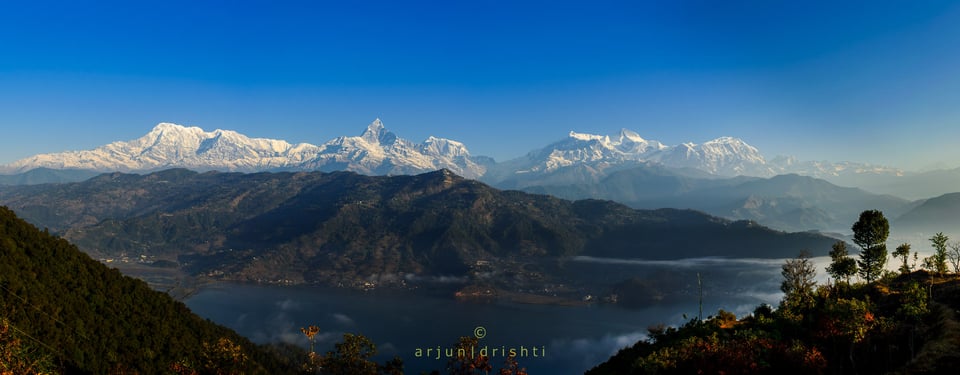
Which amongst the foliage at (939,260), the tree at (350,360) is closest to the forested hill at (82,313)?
the tree at (350,360)

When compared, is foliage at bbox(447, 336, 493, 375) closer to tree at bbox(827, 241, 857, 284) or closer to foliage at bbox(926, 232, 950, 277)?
foliage at bbox(926, 232, 950, 277)

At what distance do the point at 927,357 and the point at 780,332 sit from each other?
27.9m

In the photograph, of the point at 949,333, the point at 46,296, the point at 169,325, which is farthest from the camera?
the point at 169,325

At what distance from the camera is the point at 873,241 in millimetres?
104938

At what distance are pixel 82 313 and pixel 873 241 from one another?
172 metres

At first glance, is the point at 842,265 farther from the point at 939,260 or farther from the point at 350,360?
the point at 350,360

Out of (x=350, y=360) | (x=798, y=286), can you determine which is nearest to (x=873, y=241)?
(x=798, y=286)

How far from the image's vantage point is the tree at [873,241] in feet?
338

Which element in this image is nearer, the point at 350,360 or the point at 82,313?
the point at 350,360

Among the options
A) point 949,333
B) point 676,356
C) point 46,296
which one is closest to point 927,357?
point 949,333

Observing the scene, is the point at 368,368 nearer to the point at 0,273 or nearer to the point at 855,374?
the point at 855,374

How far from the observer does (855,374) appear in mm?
57969

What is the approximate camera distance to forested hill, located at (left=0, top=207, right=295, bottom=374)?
9625 cm

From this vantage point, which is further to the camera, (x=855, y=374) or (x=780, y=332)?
(x=780, y=332)
